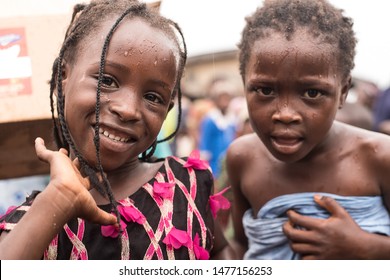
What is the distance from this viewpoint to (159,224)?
174 centimetres

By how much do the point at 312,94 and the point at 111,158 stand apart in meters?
0.72

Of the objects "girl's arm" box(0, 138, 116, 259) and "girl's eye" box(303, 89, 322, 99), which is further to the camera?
"girl's eye" box(303, 89, 322, 99)

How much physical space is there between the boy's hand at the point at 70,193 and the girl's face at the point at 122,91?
0.13m

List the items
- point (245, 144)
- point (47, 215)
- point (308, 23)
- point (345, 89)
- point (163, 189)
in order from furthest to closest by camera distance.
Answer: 1. point (245, 144)
2. point (345, 89)
3. point (308, 23)
4. point (163, 189)
5. point (47, 215)

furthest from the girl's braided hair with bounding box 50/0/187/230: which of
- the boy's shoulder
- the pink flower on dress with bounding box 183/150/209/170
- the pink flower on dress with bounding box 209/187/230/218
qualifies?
the boy's shoulder

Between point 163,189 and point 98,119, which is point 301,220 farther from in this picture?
point 98,119

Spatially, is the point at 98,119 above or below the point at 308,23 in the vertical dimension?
below

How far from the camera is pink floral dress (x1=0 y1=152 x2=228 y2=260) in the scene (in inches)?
64.9

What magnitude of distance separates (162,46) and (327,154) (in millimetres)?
767

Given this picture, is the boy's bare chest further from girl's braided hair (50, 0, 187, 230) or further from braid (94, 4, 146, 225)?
braid (94, 4, 146, 225)

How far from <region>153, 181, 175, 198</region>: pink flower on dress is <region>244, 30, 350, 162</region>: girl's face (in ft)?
1.28

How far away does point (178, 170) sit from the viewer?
1.89 metres

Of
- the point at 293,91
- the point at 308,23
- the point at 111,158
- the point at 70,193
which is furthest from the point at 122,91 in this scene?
the point at 308,23
